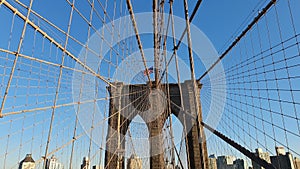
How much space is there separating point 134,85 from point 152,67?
1457 mm

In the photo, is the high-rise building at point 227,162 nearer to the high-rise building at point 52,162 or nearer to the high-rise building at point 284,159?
the high-rise building at point 284,159

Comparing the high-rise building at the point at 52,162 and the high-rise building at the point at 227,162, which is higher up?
the high-rise building at the point at 52,162

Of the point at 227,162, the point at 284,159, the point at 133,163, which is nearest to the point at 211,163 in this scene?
the point at 227,162

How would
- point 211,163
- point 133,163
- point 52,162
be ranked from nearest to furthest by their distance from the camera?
1. point 52,162
2. point 133,163
3. point 211,163

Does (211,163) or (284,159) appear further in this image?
(211,163)

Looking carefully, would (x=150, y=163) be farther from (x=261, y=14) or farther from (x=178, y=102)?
(x=261, y=14)

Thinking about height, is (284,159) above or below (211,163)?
above

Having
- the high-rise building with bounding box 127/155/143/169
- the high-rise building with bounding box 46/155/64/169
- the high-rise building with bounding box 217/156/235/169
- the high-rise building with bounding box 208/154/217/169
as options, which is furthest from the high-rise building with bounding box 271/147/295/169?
the high-rise building with bounding box 127/155/143/169

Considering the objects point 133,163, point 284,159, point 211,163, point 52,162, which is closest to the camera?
point 52,162

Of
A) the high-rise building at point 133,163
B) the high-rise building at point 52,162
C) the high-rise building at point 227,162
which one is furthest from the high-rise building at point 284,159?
the high-rise building at point 133,163

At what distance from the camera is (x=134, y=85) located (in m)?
10.7

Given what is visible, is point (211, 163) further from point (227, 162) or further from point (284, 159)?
point (284, 159)

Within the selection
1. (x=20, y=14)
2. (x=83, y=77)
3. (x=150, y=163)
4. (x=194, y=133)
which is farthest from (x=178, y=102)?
(x=20, y=14)

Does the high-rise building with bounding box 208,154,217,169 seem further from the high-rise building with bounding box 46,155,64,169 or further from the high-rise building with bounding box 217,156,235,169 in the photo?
the high-rise building with bounding box 46,155,64,169
